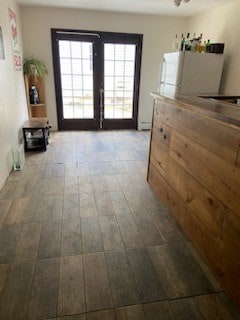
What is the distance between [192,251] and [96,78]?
4.18 m

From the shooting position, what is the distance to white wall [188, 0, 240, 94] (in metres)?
3.58

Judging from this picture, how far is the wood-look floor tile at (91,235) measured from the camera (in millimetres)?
1883

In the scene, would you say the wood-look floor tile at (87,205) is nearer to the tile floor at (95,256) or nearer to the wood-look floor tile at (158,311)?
the tile floor at (95,256)

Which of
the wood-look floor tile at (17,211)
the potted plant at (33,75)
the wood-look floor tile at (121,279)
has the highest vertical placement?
the potted plant at (33,75)

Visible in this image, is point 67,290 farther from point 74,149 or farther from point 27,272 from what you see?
point 74,149

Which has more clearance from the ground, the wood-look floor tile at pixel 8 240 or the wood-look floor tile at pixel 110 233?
the wood-look floor tile at pixel 8 240

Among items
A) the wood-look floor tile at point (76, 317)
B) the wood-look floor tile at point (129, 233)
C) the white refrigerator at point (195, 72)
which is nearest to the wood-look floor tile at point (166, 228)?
the wood-look floor tile at point (129, 233)

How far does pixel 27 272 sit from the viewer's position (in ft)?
5.36

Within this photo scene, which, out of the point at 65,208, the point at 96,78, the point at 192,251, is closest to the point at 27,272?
the point at 65,208

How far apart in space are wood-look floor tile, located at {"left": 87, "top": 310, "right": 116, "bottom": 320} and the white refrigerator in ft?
10.0

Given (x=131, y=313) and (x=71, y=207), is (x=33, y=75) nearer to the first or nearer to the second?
(x=71, y=207)

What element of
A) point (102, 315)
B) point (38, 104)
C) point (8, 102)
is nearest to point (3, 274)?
point (102, 315)

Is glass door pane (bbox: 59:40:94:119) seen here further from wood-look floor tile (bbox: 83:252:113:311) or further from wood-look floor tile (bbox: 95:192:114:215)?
wood-look floor tile (bbox: 83:252:113:311)

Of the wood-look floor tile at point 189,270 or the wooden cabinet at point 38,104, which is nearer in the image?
the wood-look floor tile at point 189,270
